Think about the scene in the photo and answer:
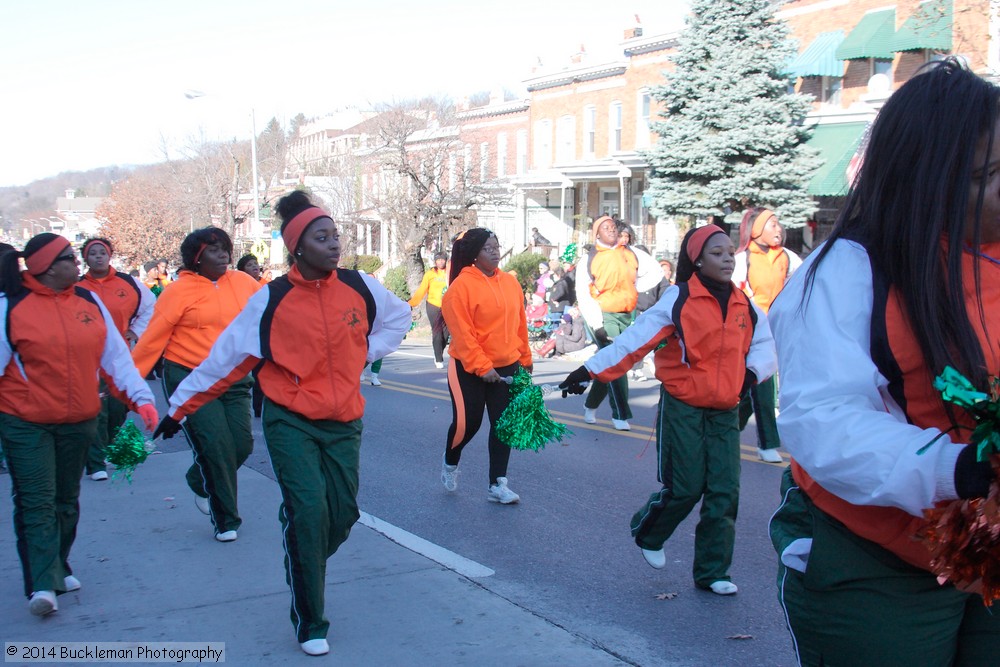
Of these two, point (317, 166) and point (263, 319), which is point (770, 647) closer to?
point (263, 319)

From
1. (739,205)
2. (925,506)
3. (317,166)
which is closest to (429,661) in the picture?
(925,506)

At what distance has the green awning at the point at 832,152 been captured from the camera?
72.8 feet

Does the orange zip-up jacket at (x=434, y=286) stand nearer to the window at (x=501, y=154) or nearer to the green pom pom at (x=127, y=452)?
the green pom pom at (x=127, y=452)

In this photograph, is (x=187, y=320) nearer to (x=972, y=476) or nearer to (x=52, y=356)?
(x=52, y=356)

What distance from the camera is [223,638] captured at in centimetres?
470

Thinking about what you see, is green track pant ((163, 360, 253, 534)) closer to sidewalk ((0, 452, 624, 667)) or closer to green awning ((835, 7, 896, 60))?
sidewalk ((0, 452, 624, 667))

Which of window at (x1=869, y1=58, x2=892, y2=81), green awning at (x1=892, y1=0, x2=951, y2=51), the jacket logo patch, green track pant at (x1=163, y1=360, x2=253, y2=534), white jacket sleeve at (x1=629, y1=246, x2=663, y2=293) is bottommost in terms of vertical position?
green track pant at (x1=163, y1=360, x2=253, y2=534)

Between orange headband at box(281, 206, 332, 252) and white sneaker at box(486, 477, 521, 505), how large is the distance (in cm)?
315

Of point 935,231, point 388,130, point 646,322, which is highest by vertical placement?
point 388,130

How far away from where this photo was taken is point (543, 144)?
124 feet

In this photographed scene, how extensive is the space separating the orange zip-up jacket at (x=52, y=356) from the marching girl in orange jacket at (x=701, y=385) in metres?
2.66

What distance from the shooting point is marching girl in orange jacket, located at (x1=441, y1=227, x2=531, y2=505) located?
282 inches

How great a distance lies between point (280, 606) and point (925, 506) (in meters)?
4.06

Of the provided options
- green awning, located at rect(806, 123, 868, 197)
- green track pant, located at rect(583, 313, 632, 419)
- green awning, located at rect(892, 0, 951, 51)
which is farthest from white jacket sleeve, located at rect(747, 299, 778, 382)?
green awning, located at rect(806, 123, 868, 197)
